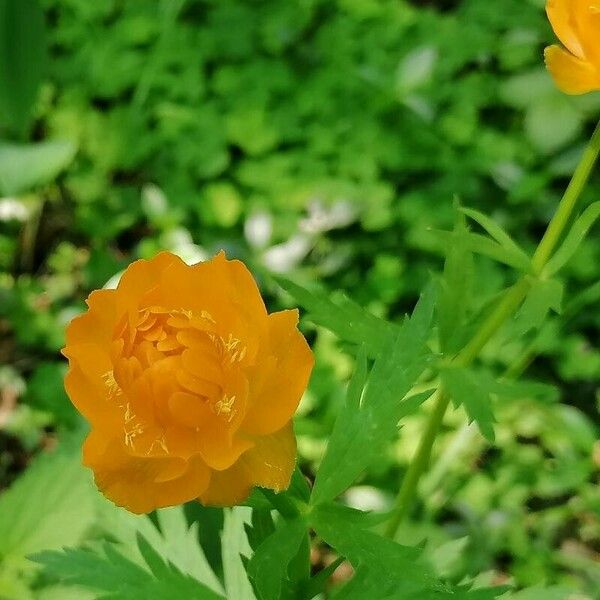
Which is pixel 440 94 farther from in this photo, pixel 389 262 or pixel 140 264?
pixel 140 264

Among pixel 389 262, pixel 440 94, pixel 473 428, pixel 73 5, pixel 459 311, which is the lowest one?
pixel 473 428

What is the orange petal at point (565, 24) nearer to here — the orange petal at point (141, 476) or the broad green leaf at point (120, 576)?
the orange petal at point (141, 476)

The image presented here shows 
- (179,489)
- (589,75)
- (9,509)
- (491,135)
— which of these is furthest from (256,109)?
(179,489)

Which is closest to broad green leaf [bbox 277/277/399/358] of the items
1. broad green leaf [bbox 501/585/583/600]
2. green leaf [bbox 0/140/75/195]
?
broad green leaf [bbox 501/585/583/600]

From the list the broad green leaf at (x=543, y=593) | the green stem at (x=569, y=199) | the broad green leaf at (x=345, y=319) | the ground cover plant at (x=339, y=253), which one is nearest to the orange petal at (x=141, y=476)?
the ground cover plant at (x=339, y=253)

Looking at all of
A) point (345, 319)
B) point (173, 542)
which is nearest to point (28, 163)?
point (173, 542)

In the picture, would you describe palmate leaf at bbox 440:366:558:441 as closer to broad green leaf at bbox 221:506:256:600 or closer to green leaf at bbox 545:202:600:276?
green leaf at bbox 545:202:600:276
